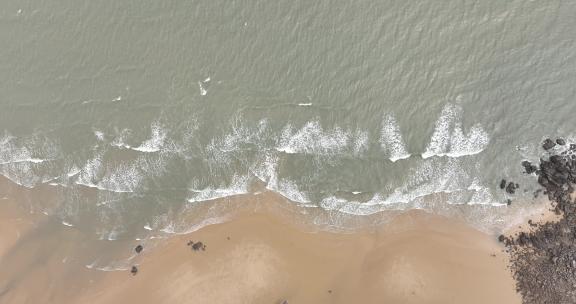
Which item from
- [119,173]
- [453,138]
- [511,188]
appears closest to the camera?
[511,188]

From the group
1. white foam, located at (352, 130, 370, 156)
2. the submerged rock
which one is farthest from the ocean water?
the submerged rock

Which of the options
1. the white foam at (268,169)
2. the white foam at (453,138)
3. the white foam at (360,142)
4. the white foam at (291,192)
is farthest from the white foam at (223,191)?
the white foam at (453,138)

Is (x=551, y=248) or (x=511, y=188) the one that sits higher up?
(x=511, y=188)

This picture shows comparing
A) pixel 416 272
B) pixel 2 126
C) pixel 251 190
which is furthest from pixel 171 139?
pixel 416 272

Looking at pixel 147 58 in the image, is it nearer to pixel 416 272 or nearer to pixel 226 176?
pixel 226 176

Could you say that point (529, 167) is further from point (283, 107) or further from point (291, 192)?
point (283, 107)

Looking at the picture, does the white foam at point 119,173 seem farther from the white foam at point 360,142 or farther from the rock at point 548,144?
the rock at point 548,144

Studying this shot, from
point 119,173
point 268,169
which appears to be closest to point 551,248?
point 268,169
